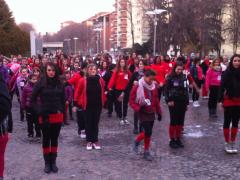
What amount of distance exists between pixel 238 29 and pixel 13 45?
105 feet

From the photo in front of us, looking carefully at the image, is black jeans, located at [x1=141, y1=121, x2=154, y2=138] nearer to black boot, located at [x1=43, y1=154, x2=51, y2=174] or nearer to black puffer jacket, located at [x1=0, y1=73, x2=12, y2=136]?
black boot, located at [x1=43, y1=154, x2=51, y2=174]

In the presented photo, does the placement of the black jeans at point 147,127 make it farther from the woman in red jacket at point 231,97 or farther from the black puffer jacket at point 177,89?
the woman in red jacket at point 231,97

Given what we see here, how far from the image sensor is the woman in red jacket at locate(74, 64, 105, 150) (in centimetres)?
923

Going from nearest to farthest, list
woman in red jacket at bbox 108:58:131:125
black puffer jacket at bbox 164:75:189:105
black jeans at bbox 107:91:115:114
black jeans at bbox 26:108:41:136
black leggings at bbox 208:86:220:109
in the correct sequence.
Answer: black puffer jacket at bbox 164:75:189:105, black jeans at bbox 26:108:41:136, woman in red jacket at bbox 108:58:131:125, black leggings at bbox 208:86:220:109, black jeans at bbox 107:91:115:114

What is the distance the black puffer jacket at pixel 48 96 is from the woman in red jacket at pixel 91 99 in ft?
5.69

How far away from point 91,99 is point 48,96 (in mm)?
1937

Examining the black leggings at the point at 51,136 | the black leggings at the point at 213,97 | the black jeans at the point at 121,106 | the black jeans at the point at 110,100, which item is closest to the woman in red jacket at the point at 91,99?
the black leggings at the point at 51,136

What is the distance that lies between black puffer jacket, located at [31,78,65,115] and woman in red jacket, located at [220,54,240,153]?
130 inches

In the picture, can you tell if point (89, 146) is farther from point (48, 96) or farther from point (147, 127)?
point (48, 96)

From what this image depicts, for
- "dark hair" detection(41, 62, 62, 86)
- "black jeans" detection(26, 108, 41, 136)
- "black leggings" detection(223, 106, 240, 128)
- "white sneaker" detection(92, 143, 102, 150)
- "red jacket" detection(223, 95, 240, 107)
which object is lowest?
Answer: "white sneaker" detection(92, 143, 102, 150)

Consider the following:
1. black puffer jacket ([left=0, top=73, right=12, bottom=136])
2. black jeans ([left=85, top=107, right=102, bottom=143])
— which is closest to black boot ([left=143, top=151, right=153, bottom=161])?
black jeans ([left=85, top=107, right=102, bottom=143])

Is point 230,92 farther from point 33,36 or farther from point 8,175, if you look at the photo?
point 33,36

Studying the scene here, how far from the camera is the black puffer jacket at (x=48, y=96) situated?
24.3 ft

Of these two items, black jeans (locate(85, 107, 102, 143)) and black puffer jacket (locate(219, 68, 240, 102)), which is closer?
black puffer jacket (locate(219, 68, 240, 102))
